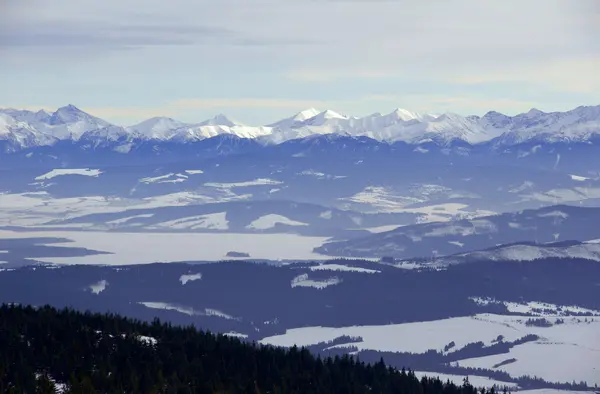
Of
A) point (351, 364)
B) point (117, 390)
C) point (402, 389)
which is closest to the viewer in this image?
point (117, 390)

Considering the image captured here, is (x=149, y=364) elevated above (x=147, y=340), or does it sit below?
below

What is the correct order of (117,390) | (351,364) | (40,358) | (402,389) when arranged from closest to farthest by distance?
(117,390), (40,358), (402,389), (351,364)

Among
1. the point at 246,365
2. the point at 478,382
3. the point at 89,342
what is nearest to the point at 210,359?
the point at 246,365

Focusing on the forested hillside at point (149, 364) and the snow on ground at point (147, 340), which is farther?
the snow on ground at point (147, 340)

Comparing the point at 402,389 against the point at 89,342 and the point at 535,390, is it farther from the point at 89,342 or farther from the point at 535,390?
the point at 535,390

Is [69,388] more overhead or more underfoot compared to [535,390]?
more overhead

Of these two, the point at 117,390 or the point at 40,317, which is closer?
the point at 117,390

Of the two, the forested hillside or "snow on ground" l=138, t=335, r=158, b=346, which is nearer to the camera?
the forested hillside
